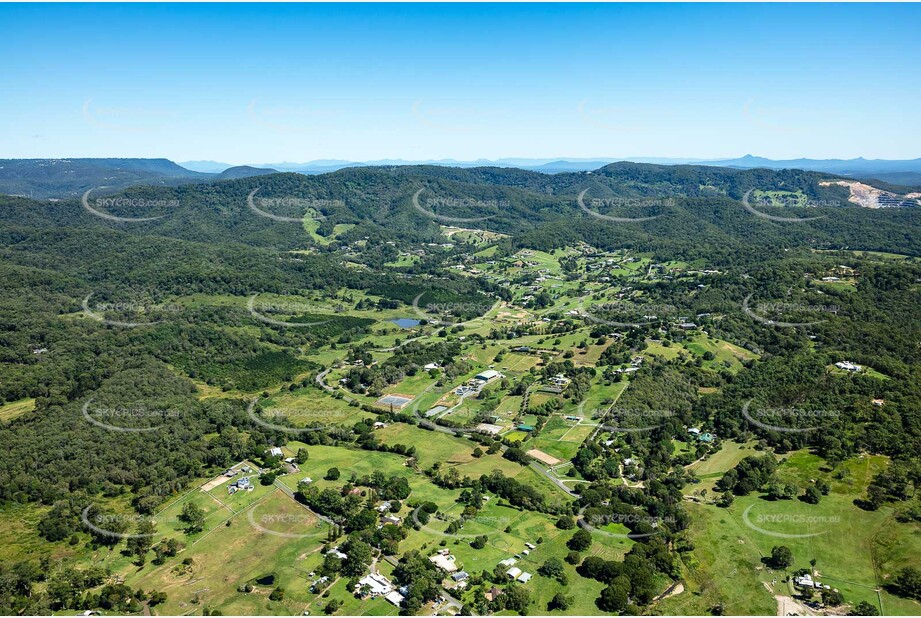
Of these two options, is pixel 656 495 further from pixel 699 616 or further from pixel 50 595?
pixel 50 595

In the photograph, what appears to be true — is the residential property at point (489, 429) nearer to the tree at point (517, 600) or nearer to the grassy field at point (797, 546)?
the grassy field at point (797, 546)

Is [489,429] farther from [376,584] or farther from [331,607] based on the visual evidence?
[331,607]

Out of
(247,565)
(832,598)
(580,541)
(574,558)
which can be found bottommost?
(247,565)

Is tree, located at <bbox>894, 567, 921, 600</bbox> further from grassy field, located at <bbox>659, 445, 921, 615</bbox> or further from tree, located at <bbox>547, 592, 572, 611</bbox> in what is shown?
tree, located at <bbox>547, 592, 572, 611</bbox>

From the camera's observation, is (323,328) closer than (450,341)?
No

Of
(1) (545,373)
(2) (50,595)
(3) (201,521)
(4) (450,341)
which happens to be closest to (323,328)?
(4) (450,341)

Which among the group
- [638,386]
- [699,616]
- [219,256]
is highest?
Result: [219,256]

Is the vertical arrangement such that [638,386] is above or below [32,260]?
below

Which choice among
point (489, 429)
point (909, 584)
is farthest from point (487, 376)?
point (909, 584)
